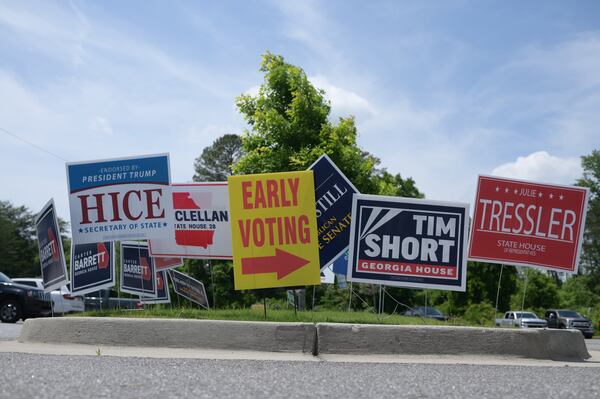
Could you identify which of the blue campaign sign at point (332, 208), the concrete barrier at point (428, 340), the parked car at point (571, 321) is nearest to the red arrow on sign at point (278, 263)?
the blue campaign sign at point (332, 208)

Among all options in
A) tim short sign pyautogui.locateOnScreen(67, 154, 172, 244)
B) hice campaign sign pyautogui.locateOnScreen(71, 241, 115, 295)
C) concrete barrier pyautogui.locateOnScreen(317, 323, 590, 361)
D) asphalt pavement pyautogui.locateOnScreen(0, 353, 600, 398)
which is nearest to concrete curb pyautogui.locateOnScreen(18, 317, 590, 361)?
concrete barrier pyautogui.locateOnScreen(317, 323, 590, 361)

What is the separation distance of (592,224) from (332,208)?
6333 centimetres

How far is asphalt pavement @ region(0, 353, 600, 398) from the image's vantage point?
4.92 m

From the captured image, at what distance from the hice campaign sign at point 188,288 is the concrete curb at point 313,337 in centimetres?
764

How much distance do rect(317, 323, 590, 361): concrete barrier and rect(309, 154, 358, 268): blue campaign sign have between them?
8.07 feet

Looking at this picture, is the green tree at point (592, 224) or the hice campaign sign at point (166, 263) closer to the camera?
the hice campaign sign at point (166, 263)

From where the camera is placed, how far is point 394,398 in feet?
15.7

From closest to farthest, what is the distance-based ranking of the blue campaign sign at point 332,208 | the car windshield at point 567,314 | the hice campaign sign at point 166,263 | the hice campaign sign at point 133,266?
the blue campaign sign at point 332,208 → the hice campaign sign at point 166,263 → the hice campaign sign at point 133,266 → the car windshield at point 567,314

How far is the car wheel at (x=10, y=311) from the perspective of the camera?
2019 cm

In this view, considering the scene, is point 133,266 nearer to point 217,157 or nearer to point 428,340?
point 428,340

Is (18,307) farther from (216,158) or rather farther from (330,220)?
(216,158)

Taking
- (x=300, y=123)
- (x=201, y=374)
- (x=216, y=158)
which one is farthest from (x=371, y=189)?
(x=216, y=158)

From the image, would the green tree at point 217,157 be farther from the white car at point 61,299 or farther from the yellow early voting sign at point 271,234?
the yellow early voting sign at point 271,234

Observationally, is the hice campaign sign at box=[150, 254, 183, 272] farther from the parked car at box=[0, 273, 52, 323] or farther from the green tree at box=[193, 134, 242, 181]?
the green tree at box=[193, 134, 242, 181]
